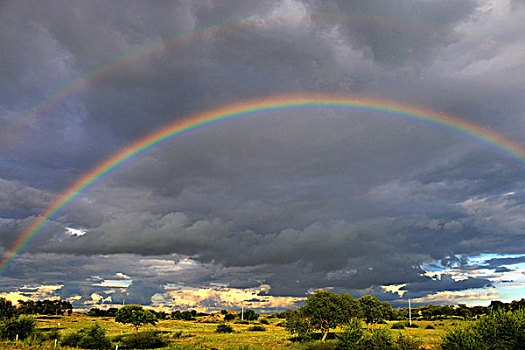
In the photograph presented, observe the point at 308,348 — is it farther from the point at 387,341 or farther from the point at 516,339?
the point at 516,339

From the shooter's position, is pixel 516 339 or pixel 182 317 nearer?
pixel 516 339

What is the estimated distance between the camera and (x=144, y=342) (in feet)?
228

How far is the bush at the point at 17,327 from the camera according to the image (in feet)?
200

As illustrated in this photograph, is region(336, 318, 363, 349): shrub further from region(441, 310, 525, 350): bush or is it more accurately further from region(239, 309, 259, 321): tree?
region(239, 309, 259, 321): tree

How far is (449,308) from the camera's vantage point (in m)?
164

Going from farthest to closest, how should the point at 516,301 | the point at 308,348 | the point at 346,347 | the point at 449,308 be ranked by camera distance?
the point at 449,308 → the point at 516,301 → the point at 308,348 → the point at 346,347

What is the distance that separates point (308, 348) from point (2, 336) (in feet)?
164

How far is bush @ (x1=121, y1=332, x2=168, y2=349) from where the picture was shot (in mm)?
68688

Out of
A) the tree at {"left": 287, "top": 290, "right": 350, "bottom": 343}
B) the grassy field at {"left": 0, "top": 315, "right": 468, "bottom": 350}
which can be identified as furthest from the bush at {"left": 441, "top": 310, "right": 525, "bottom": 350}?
the tree at {"left": 287, "top": 290, "right": 350, "bottom": 343}

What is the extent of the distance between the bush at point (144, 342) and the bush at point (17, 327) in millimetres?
17031

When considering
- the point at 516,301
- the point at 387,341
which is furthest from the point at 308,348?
the point at 516,301

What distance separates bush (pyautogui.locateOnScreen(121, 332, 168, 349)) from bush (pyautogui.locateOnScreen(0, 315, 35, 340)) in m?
17.0

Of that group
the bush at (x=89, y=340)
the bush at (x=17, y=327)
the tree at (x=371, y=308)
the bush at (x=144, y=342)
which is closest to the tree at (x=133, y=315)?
the bush at (x=144, y=342)

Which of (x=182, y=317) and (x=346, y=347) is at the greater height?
(x=346, y=347)
